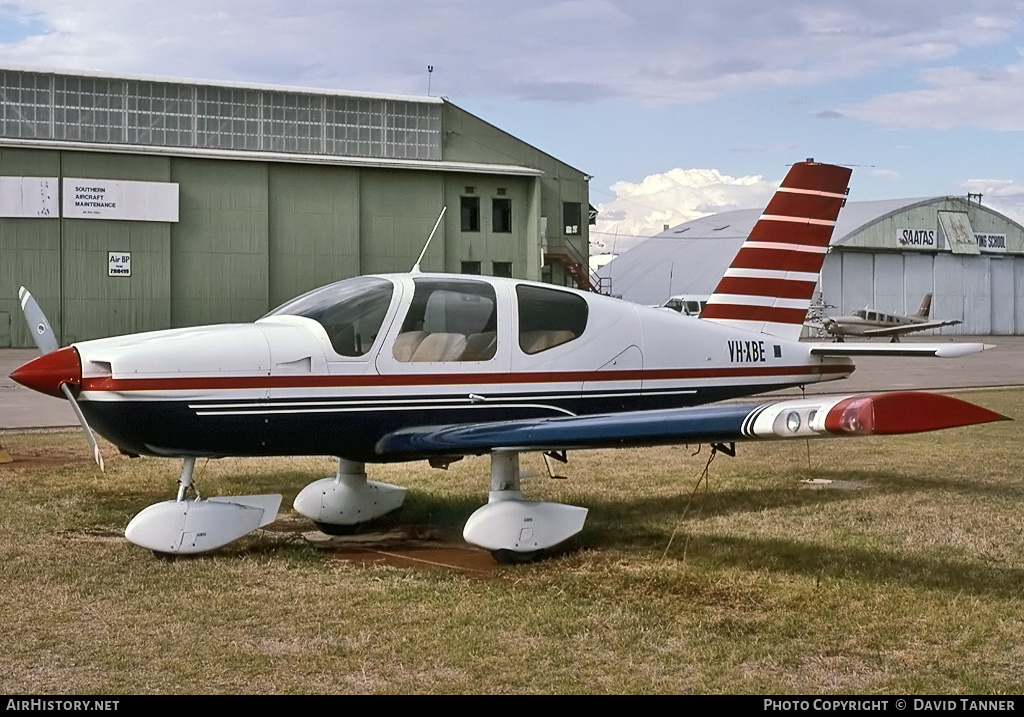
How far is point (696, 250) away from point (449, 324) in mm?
52974

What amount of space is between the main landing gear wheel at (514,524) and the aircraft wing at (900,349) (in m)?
2.80

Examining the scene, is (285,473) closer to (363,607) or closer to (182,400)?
(182,400)

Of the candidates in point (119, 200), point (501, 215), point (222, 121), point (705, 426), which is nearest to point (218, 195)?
point (222, 121)

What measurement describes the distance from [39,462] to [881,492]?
7906mm

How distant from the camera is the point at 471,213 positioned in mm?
40156

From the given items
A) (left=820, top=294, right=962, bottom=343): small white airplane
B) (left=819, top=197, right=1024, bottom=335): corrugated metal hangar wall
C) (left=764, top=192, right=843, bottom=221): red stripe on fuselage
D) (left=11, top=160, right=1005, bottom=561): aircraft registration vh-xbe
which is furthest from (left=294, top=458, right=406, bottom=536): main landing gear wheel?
(left=819, top=197, right=1024, bottom=335): corrugated metal hangar wall

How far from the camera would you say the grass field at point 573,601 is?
14.5 feet

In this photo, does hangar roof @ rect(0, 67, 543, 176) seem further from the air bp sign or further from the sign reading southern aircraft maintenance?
the air bp sign

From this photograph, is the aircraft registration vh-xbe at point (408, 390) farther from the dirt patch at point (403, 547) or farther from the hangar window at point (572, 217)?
the hangar window at point (572, 217)

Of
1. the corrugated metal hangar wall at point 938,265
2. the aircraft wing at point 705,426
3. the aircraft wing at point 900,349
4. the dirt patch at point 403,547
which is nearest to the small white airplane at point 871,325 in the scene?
the corrugated metal hangar wall at point 938,265

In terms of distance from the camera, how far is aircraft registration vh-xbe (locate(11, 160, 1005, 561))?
632cm

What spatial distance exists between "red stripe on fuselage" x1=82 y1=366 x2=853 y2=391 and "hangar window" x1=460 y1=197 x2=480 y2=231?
105 ft

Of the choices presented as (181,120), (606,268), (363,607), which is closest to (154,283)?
(181,120)

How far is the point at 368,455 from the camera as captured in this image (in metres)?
7.04
